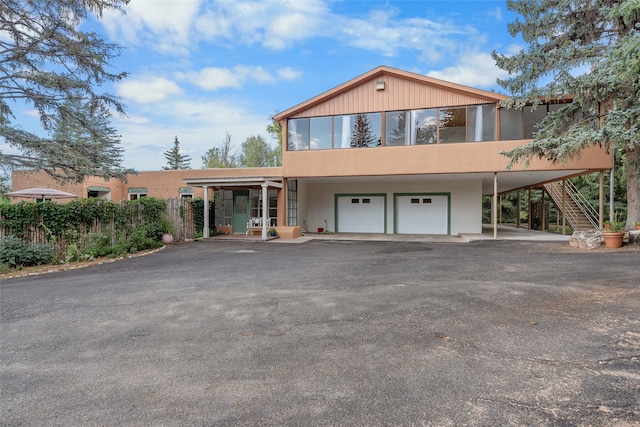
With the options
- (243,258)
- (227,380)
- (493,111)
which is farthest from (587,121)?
(227,380)

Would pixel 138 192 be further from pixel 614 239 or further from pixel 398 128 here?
pixel 614 239

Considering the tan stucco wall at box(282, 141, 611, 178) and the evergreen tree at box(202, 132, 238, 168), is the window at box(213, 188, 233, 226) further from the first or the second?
the evergreen tree at box(202, 132, 238, 168)

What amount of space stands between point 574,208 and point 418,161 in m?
9.61

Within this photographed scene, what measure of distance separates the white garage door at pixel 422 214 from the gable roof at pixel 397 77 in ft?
16.7

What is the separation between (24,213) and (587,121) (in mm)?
16638

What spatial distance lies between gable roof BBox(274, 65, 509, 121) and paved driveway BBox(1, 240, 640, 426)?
27.2 feet

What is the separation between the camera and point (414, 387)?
8.32ft

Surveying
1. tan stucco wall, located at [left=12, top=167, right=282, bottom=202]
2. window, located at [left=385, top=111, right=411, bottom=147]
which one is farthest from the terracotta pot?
tan stucco wall, located at [left=12, top=167, right=282, bottom=202]

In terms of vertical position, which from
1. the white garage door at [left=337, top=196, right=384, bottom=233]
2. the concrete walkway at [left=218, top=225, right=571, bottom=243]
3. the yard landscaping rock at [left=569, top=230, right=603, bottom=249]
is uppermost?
the white garage door at [left=337, top=196, right=384, bottom=233]

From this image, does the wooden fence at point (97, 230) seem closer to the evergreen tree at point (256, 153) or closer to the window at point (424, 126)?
the window at point (424, 126)

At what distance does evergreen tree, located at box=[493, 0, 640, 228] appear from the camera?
8.95 meters

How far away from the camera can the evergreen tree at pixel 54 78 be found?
9.09 metres

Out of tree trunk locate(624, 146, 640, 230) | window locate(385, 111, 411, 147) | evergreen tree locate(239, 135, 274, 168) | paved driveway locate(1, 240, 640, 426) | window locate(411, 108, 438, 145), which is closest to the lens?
paved driveway locate(1, 240, 640, 426)

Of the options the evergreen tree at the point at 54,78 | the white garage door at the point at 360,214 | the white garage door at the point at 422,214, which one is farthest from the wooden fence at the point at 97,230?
the white garage door at the point at 422,214
